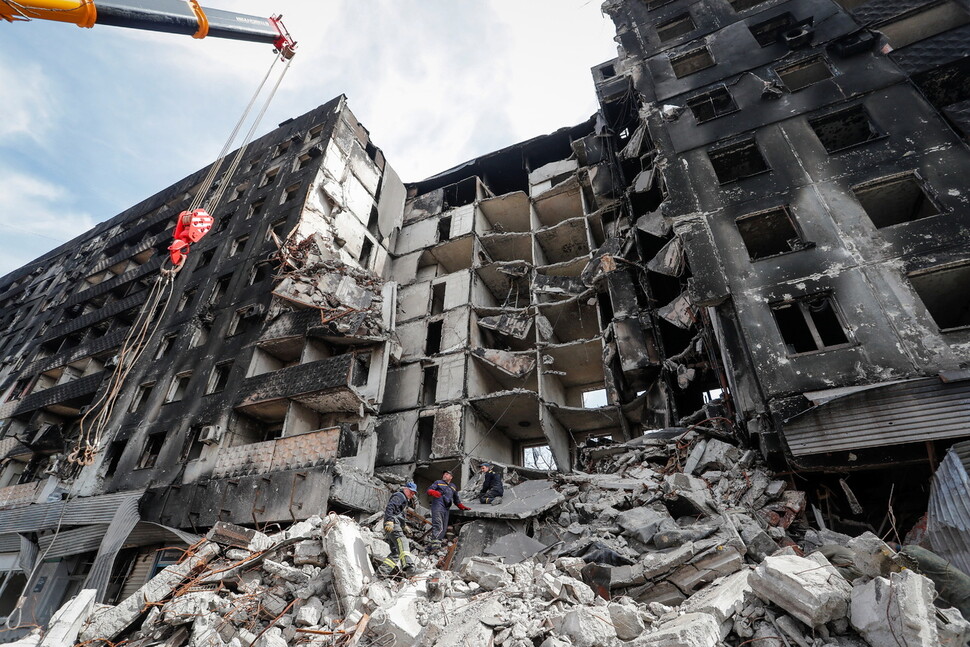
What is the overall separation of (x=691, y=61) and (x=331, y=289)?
18.6 m

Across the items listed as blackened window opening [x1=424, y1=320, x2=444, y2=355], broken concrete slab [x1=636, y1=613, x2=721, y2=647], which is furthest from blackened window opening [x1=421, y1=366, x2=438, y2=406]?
broken concrete slab [x1=636, y1=613, x2=721, y2=647]

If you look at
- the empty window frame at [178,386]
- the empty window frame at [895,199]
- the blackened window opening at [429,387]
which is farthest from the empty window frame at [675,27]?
the empty window frame at [178,386]

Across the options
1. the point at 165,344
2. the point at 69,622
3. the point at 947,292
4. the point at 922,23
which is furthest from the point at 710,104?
the point at 165,344

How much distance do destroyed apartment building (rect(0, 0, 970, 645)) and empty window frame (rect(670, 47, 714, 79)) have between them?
111mm

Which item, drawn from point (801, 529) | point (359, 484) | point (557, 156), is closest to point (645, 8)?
point (557, 156)

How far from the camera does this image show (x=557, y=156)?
28797 mm

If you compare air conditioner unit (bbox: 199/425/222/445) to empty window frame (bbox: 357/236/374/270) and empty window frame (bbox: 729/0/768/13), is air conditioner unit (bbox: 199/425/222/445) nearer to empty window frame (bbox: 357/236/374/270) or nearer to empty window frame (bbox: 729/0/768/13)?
empty window frame (bbox: 357/236/374/270)

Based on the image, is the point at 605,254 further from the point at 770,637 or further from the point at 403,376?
the point at 770,637

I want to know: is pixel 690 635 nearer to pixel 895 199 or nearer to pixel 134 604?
pixel 134 604

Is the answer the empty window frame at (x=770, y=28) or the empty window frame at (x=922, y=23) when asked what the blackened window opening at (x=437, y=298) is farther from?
the empty window frame at (x=922, y=23)

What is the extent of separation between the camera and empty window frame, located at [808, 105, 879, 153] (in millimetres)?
14576

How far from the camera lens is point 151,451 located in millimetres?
18969

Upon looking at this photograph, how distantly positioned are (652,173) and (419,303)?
12.7 metres

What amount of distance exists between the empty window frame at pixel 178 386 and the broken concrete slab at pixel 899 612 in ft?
75.6
